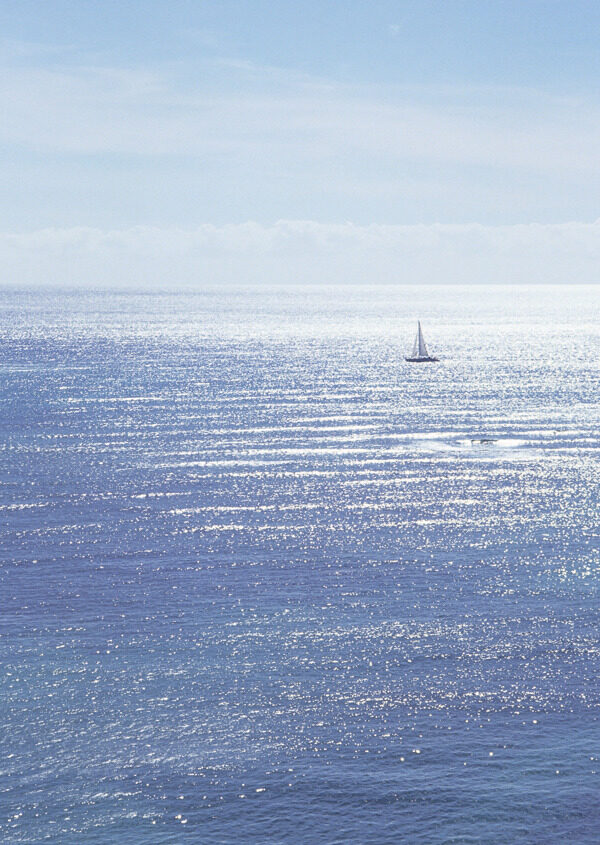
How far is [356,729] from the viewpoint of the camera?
68312 millimetres

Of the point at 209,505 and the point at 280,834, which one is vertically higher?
the point at 209,505

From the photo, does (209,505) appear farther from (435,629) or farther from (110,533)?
(435,629)

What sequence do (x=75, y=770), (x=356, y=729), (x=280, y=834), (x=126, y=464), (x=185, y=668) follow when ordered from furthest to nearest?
(x=126, y=464)
(x=185, y=668)
(x=356, y=729)
(x=75, y=770)
(x=280, y=834)

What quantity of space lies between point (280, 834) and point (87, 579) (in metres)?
45.6

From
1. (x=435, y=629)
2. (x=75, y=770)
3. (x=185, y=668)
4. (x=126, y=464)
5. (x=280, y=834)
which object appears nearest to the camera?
(x=280, y=834)

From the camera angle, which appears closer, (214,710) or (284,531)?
(214,710)

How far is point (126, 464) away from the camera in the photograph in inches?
5778

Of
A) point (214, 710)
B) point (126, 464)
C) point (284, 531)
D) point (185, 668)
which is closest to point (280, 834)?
point (214, 710)

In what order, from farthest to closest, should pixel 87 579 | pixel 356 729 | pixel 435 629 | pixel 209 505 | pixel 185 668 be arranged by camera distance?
pixel 209 505
pixel 87 579
pixel 435 629
pixel 185 668
pixel 356 729

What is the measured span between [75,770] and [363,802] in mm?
19625

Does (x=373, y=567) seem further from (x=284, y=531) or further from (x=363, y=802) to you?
(x=363, y=802)

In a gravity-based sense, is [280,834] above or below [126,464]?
below

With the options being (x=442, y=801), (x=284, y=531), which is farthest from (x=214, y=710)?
(x=284, y=531)

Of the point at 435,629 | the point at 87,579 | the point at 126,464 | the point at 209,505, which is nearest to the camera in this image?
the point at 435,629
